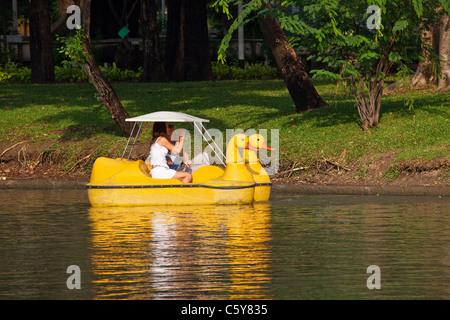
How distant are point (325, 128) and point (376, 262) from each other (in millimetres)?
11860

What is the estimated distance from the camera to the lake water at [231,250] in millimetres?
9312

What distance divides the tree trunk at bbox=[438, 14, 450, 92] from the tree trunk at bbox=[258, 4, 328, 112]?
3.61 metres

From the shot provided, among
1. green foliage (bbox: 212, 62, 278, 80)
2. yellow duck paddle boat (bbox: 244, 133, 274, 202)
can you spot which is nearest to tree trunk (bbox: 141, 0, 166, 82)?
green foliage (bbox: 212, 62, 278, 80)

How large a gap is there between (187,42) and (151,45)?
51.4 inches

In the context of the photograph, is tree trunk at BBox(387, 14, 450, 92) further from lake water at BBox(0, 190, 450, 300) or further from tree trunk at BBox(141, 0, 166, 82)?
tree trunk at BBox(141, 0, 166, 82)

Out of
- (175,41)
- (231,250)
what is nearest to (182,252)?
(231,250)

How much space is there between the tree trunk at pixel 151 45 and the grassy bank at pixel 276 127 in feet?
10.5

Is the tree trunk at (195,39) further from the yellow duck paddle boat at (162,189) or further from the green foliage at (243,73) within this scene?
the yellow duck paddle boat at (162,189)

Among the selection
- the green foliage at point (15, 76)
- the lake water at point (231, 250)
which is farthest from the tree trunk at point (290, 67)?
the green foliage at point (15, 76)

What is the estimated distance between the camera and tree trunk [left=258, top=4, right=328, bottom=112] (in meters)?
24.2

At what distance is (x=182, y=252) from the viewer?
37.6 feet
